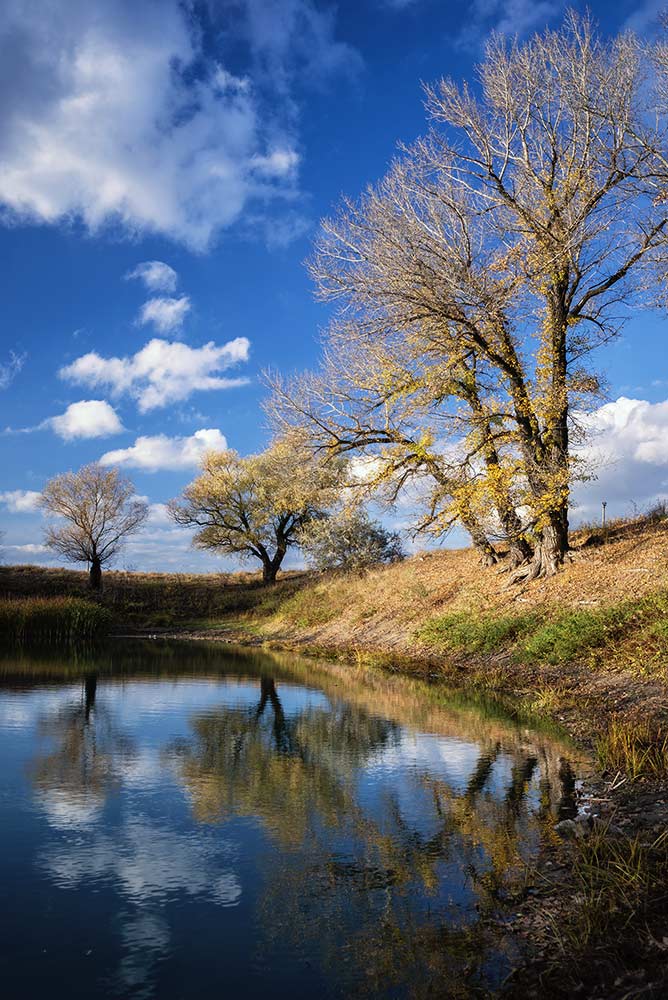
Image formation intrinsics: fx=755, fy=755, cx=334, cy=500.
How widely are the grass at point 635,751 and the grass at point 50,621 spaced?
25.9m

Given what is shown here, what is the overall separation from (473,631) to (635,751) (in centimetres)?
1187

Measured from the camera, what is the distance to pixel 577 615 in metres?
17.4

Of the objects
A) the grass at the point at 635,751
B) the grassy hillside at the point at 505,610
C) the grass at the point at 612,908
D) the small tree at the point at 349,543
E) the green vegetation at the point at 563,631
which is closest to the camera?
the grass at the point at 612,908

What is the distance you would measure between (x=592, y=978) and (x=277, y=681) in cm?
1636

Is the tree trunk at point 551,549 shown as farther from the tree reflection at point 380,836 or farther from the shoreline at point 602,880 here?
the tree reflection at point 380,836

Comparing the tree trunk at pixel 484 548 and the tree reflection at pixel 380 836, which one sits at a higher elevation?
the tree trunk at pixel 484 548

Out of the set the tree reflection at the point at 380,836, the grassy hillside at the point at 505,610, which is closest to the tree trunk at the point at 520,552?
Result: the grassy hillside at the point at 505,610

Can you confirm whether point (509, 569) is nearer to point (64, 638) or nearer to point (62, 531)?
point (64, 638)

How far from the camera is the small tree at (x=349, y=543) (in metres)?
42.3

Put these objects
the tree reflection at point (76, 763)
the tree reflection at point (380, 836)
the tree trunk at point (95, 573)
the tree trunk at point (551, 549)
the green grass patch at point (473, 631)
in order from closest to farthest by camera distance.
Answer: the tree reflection at point (380, 836) → the tree reflection at point (76, 763) → the green grass patch at point (473, 631) → the tree trunk at point (551, 549) → the tree trunk at point (95, 573)

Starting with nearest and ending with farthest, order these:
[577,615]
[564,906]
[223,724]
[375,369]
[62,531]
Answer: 1. [564,906]
2. [223,724]
3. [577,615]
4. [375,369]
5. [62,531]

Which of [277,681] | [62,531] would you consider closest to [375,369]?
[277,681]

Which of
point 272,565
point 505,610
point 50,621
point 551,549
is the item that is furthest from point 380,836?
point 272,565

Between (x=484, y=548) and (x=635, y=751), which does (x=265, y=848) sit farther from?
(x=484, y=548)
